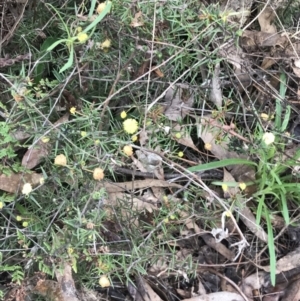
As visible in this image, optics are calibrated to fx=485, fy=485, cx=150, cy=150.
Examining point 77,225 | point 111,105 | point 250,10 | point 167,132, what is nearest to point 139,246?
point 77,225

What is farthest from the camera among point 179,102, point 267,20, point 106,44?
point 267,20

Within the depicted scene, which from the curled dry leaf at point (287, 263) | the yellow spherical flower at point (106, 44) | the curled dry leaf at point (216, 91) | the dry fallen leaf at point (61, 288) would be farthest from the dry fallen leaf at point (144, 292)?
the yellow spherical flower at point (106, 44)

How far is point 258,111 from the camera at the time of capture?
68.1 inches

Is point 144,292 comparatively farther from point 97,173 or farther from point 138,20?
point 138,20

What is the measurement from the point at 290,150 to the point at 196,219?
44 cm

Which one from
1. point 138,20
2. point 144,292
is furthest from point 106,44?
point 144,292

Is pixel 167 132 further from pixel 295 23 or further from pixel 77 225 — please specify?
pixel 295 23

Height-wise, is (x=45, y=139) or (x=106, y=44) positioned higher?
(x=106, y=44)

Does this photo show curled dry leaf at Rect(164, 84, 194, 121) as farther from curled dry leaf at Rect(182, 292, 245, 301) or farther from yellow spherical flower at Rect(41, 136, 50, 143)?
curled dry leaf at Rect(182, 292, 245, 301)

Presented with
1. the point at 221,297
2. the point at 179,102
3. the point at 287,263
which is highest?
the point at 179,102

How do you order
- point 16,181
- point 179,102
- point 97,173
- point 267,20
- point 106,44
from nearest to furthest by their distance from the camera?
point 97,173 → point 106,44 → point 16,181 → point 179,102 → point 267,20

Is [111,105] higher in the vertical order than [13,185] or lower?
higher

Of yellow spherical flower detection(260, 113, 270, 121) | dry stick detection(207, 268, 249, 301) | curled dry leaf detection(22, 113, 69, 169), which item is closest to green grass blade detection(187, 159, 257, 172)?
yellow spherical flower detection(260, 113, 270, 121)

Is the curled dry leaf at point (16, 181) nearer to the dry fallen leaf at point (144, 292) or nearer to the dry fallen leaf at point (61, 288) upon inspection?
the dry fallen leaf at point (61, 288)
